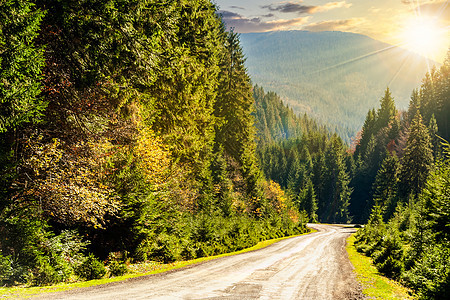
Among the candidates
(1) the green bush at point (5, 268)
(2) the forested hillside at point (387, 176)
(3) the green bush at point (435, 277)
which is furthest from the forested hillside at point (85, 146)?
(2) the forested hillside at point (387, 176)

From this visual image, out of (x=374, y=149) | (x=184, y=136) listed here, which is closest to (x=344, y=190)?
(x=374, y=149)

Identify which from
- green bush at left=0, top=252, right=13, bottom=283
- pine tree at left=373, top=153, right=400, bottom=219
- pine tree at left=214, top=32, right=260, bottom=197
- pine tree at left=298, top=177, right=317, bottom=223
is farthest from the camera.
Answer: pine tree at left=298, top=177, right=317, bottom=223

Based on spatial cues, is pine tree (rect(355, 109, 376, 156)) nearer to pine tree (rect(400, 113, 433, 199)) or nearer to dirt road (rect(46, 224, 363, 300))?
pine tree (rect(400, 113, 433, 199))

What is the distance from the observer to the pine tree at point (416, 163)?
61744 millimetres

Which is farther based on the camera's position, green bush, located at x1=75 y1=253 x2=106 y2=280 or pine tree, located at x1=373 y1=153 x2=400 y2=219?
pine tree, located at x1=373 y1=153 x2=400 y2=219

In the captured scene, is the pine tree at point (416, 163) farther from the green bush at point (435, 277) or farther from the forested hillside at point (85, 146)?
the green bush at point (435, 277)

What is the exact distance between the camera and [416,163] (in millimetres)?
62750

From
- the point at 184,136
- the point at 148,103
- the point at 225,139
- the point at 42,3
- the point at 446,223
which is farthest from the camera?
Result: the point at 225,139

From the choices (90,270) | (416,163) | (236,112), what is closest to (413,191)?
(416,163)

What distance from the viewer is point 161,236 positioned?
1698 centimetres

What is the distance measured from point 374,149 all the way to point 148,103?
104 metres

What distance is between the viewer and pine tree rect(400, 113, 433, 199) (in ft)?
203

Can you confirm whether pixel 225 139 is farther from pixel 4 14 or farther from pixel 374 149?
pixel 374 149

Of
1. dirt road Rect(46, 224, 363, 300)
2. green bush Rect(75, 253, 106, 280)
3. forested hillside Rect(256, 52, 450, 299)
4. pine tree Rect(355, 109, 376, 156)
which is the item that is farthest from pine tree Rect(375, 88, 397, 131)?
green bush Rect(75, 253, 106, 280)
